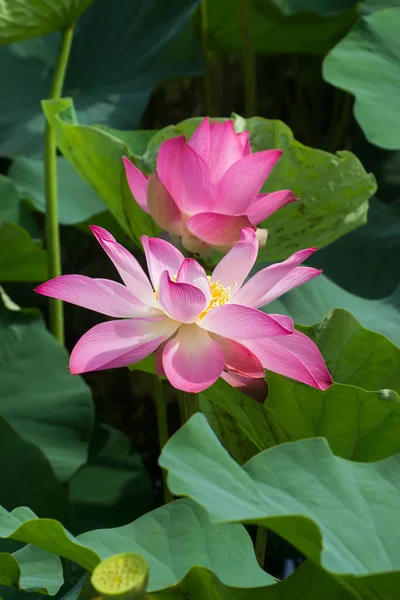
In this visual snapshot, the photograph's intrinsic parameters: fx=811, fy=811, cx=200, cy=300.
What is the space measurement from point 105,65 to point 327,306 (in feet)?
2.74

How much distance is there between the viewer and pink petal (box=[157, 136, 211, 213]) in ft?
2.51

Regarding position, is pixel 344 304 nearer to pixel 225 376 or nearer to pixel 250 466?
pixel 225 376

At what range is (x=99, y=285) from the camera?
0.62 meters

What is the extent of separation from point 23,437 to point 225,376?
0.57 metres

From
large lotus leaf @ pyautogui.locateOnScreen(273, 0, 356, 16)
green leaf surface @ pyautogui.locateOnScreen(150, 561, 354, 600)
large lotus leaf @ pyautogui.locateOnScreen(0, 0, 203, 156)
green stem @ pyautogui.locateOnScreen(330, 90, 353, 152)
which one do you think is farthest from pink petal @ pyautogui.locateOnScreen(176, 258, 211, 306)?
green stem @ pyautogui.locateOnScreen(330, 90, 353, 152)

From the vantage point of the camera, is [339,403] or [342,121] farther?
[342,121]

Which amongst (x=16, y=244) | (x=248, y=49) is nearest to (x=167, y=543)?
(x=16, y=244)

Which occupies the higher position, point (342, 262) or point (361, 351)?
point (361, 351)

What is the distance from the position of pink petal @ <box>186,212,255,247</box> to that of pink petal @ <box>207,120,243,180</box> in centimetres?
5

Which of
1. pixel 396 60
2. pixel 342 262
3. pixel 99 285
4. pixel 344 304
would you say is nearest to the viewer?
pixel 99 285

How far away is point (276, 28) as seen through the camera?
1.77m

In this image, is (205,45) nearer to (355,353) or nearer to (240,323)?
(355,353)

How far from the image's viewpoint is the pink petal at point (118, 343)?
1.99 feet

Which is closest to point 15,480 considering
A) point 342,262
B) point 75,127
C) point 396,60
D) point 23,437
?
point 23,437
